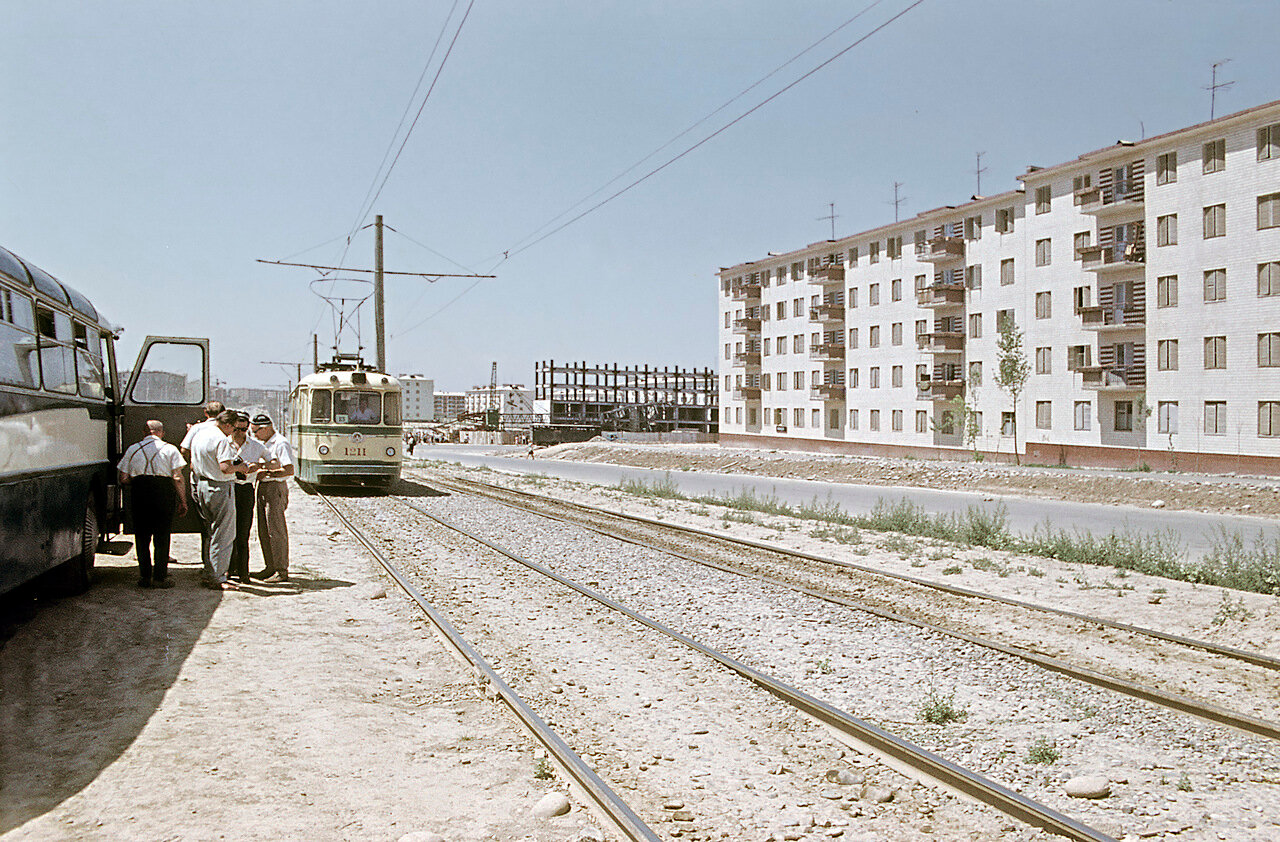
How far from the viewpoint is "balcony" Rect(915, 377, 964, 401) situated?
51.9 meters

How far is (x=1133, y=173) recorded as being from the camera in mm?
41938

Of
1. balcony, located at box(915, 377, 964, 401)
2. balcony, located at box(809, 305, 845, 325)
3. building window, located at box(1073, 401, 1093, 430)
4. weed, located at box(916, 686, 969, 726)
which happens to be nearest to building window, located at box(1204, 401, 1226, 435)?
building window, located at box(1073, 401, 1093, 430)

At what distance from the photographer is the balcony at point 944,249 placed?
170ft

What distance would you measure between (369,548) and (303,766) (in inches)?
337

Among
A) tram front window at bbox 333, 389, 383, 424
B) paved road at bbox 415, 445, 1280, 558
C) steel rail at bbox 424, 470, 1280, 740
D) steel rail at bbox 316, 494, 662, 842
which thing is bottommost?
paved road at bbox 415, 445, 1280, 558

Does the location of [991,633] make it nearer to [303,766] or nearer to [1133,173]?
[303,766]

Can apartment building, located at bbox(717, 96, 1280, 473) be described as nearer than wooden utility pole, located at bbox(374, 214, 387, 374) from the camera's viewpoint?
No

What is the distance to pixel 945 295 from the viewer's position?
52344mm

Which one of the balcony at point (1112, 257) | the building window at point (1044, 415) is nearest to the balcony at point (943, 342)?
the building window at point (1044, 415)

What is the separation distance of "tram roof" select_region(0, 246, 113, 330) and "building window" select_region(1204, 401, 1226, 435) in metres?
40.9

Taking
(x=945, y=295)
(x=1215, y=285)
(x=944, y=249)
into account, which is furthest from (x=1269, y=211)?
(x=945, y=295)

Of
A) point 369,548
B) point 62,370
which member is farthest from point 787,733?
point 369,548

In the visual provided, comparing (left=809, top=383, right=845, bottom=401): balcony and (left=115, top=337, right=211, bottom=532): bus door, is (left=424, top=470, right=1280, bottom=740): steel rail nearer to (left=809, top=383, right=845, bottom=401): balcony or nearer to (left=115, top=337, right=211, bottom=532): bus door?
(left=115, top=337, right=211, bottom=532): bus door

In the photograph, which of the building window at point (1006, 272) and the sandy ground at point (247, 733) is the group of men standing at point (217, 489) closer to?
the sandy ground at point (247, 733)
